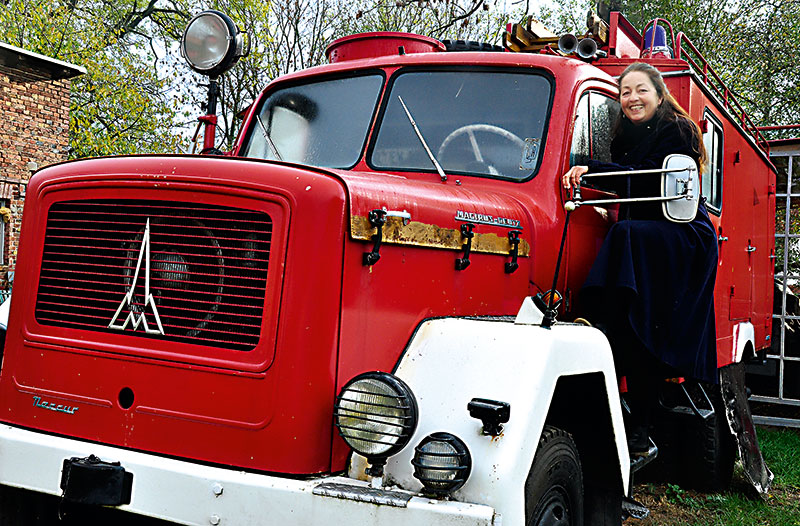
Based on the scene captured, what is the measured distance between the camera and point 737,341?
6.20 metres

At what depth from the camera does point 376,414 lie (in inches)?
97.6

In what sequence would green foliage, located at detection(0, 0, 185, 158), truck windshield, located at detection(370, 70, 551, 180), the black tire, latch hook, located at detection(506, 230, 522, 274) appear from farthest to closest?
green foliage, located at detection(0, 0, 185, 158)
the black tire
truck windshield, located at detection(370, 70, 551, 180)
latch hook, located at detection(506, 230, 522, 274)

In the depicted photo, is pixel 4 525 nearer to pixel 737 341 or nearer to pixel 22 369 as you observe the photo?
pixel 22 369

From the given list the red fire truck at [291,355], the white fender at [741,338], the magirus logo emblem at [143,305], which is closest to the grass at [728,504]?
the white fender at [741,338]

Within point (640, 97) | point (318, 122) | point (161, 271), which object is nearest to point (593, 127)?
point (640, 97)

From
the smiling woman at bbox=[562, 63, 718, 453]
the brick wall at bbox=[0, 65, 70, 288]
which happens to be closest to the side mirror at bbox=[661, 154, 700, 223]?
the smiling woman at bbox=[562, 63, 718, 453]

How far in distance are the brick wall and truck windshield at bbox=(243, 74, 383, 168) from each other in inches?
540

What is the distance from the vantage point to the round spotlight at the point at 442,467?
239 centimetres

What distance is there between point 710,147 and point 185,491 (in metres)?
4.09

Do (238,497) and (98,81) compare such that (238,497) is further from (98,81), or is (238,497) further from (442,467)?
(98,81)

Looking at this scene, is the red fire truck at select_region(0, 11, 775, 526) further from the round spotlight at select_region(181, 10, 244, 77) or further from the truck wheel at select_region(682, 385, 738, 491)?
the truck wheel at select_region(682, 385, 738, 491)

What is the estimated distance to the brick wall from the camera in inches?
659

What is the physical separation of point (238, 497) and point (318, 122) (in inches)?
90.6

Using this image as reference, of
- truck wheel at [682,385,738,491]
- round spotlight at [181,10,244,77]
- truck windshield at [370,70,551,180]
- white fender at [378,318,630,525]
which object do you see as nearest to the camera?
white fender at [378,318,630,525]
